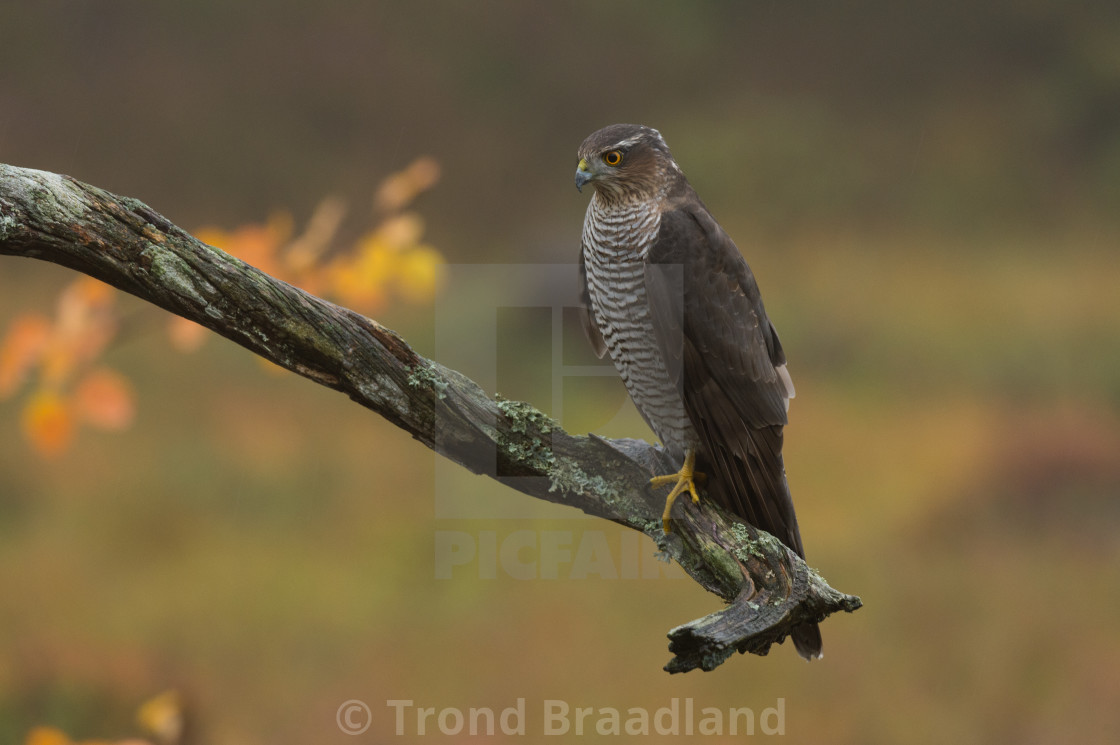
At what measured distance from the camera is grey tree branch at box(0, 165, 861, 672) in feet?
5.90

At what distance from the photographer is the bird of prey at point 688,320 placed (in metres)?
2.26

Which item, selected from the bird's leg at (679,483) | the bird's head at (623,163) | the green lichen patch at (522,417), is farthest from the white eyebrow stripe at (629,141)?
the bird's leg at (679,483)

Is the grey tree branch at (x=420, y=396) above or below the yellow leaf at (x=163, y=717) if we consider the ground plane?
above

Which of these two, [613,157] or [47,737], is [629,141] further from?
[47,737]

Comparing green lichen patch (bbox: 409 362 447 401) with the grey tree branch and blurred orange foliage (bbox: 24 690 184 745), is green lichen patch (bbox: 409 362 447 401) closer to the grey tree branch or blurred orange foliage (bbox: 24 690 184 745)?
the grey tree branch

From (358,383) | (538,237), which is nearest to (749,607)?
(358,383)

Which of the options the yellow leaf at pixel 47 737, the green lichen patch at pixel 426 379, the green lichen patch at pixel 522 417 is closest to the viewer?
the green lichen patch at pixel 426 379

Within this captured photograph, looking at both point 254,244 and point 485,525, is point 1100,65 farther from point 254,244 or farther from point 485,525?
point 254,244

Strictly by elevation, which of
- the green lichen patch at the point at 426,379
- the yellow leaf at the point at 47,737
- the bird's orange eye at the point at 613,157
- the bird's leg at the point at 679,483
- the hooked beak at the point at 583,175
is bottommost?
the yellow leaf at the point at 47,737

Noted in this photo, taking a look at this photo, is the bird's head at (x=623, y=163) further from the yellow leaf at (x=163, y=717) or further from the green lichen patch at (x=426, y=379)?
the yellow leaf at (x=163, y=717)

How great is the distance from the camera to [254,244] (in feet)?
12.3

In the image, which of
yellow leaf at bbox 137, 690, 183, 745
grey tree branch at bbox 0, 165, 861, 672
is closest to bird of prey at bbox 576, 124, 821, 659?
grey tree branch at bbox 0, 165, 861, 672

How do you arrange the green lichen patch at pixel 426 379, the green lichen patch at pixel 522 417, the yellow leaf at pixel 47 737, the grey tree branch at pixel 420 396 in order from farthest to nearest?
the yellow leaf at pixel 47 737
the green lichen patch at pixel 522 417
the green lichen patch at pixel 426 379
the grey tree branch at pixel 420 396

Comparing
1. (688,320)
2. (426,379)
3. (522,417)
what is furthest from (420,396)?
(688,320)
